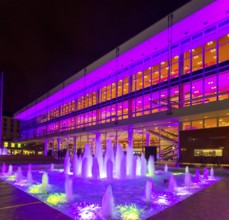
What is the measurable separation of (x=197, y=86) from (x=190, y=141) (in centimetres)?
526

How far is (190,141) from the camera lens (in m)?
26.2

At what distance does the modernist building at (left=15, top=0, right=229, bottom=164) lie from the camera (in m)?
23.0

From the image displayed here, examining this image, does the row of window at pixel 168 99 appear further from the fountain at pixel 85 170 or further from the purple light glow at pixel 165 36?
the fountain at pixel 85 170

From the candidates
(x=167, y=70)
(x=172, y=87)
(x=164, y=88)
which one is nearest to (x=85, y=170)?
(x=172, y=87)

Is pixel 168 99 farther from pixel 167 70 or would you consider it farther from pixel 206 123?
pixel 167 70

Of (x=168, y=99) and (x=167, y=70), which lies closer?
(x=168, y=99)

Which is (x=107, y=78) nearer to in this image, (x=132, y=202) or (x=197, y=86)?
(x=197, y=86)

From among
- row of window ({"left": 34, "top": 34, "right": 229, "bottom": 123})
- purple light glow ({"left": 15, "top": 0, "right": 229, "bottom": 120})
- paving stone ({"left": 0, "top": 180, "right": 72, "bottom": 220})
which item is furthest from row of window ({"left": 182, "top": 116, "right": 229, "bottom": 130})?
paving stone ({"left": 0, "top": 180, "right": 72, "bottom": 220})

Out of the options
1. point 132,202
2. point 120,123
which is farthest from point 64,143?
point 132,202

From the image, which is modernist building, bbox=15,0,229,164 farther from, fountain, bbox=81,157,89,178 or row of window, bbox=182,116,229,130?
fountain, bbox=81,157,89,178

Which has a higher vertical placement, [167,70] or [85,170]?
[167,70]

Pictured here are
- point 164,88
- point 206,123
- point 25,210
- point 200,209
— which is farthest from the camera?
point 164,88

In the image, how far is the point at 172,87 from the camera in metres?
27.2

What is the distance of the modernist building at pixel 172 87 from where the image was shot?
2298 cm
